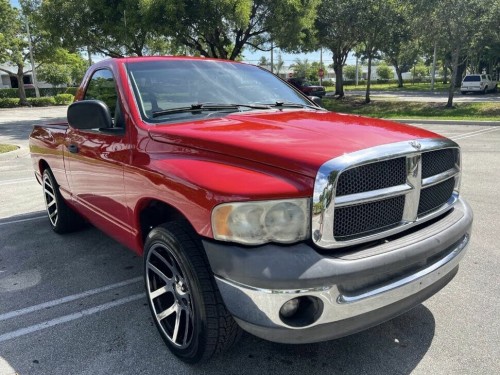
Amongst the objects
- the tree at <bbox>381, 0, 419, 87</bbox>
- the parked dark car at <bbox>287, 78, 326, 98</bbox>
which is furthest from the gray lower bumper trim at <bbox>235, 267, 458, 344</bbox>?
the parked dark car at <bbox>287, 78, 326, 98</bbox>

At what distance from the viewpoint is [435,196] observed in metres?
2.72

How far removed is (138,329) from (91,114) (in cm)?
153

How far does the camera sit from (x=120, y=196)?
10.4ft

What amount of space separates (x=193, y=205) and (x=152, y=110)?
1112 millimetres

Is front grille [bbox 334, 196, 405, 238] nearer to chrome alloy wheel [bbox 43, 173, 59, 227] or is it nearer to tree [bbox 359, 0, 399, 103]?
chrome alloy wheel [bbox 43, 173, 59, 227]

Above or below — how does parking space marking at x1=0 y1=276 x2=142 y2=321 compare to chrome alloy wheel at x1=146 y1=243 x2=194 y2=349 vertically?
below

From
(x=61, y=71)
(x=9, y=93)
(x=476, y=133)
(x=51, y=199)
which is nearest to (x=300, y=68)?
(x=61, y=71)

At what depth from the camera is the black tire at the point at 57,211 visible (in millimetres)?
4832

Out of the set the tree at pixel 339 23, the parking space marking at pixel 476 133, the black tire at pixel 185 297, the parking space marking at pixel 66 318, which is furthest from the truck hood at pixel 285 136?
the tree at pixel 339 23

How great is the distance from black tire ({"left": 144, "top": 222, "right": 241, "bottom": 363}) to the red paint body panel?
167 millimetres

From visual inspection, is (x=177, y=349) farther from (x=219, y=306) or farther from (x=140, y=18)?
(x=140, y=18)

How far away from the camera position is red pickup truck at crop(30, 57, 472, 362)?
6.93 feet

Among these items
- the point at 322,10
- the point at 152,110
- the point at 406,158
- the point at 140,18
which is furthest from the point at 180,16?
the point at 406,158

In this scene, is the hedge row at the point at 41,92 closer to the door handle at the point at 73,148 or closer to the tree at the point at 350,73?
the door handle at the point at 73,148
